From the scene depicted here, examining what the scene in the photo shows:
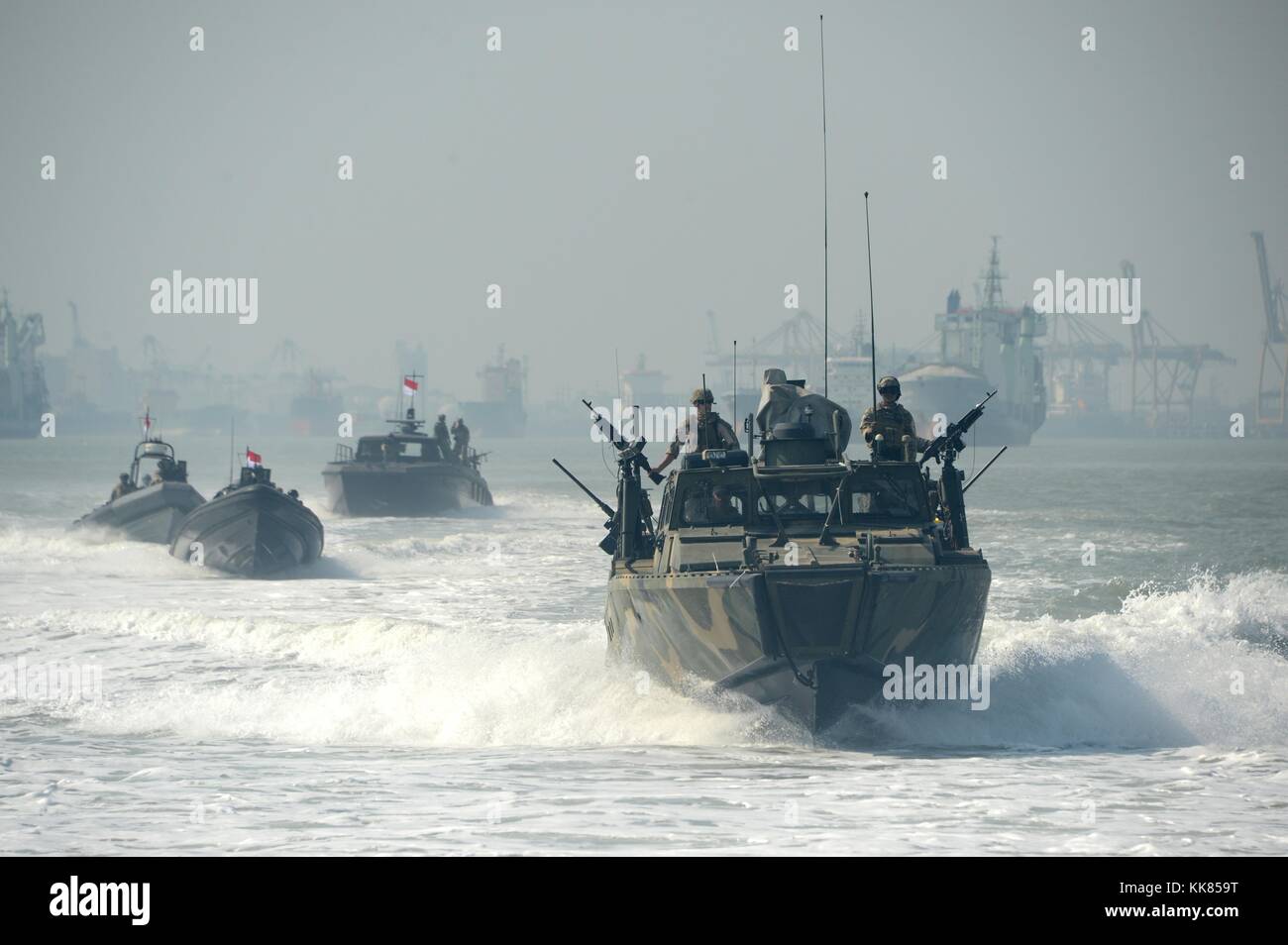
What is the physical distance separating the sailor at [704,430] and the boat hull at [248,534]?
71.2 feet

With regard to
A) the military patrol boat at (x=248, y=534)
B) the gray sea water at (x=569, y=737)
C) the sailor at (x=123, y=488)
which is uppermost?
the sailor at (x=123, y=488)

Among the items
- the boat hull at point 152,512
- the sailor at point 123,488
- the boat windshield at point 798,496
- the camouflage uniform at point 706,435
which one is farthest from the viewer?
the sailor at point 123,488

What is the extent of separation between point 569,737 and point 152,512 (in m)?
28.4

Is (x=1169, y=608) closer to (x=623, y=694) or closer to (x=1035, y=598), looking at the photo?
(x=1035, y=598)

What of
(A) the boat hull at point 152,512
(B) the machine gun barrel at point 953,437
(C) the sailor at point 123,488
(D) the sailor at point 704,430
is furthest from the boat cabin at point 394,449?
(B) the machine gun barrel at point 953,437

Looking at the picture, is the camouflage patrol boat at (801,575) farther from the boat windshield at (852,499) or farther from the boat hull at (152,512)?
the boat hull at (152,512)

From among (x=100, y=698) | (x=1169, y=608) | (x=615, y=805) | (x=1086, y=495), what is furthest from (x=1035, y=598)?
(x=1086, y=495)

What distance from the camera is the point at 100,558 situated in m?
42.3

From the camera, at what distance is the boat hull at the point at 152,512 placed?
44.0 metres

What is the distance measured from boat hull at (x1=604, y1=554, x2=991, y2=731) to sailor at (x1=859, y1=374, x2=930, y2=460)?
5.46ft

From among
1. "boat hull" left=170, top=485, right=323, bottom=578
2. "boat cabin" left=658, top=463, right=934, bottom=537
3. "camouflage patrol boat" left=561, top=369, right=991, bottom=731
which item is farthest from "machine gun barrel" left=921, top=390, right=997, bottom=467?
"boat hull" left=170, top=485, right=323, bottom=578

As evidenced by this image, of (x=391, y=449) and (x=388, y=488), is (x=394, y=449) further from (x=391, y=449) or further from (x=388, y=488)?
(x=388, y=488)

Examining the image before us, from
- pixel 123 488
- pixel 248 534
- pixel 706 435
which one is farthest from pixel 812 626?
pixel 123 488
